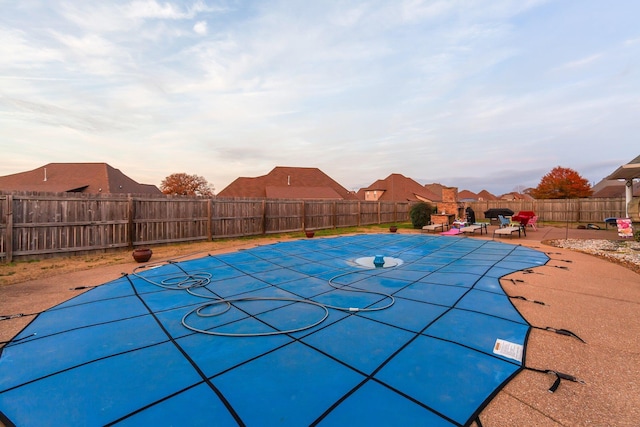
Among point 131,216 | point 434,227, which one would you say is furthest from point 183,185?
point 434,227

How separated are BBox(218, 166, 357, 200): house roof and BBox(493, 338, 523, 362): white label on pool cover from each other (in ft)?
85.2

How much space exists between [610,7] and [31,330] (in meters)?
12.6

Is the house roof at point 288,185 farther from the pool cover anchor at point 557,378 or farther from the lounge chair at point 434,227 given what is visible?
the pool cover anchor at point 557,378

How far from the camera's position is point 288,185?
3081cm

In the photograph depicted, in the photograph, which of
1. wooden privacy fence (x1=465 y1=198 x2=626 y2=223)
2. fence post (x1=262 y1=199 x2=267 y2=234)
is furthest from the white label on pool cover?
wooden privacy fence (x1=465 y1=198 x2=626 y2=223)

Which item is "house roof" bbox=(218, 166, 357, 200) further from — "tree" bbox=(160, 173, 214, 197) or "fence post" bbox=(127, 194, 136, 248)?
"fence post" bbox=(127, 194, 136, 248)

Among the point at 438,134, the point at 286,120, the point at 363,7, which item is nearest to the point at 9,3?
the point at 363,7

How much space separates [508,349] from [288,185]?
29.4 metres

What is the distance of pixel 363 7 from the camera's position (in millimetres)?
7645

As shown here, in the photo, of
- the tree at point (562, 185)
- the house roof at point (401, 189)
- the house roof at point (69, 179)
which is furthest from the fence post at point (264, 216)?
the tree at point (562, 185)

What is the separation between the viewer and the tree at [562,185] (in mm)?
30172

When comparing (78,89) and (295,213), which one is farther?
(295,213)

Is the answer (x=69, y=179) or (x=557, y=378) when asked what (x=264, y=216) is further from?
(x=69, y=179)

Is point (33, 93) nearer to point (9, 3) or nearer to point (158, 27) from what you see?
point (9, 3)
